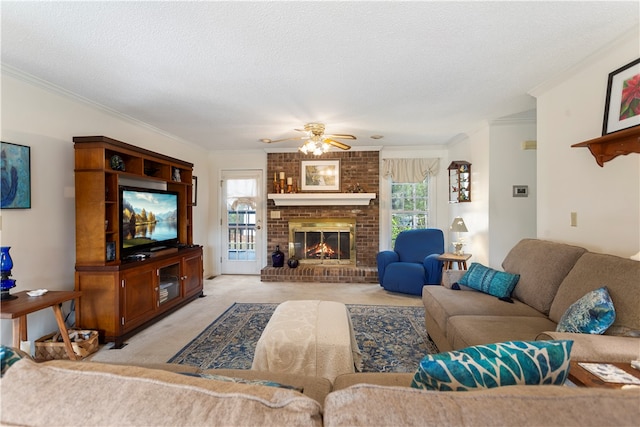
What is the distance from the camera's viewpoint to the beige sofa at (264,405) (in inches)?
21.0

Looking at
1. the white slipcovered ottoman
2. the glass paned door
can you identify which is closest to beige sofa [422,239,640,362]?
the white slipcovered ottoman

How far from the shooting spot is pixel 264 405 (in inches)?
22.2

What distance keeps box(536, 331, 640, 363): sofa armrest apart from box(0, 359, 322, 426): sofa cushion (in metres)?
1.27

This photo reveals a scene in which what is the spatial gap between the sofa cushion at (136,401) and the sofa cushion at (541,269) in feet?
6.79

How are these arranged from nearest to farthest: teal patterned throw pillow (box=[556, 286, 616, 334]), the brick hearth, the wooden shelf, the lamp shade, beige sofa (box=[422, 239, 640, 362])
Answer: beige sofa (box=[422, 239, 640, 362])
teal patterned throw pillow (box=[556, 286, 616, 334])
the wooden shelf
the lamp shade
the brick hearth

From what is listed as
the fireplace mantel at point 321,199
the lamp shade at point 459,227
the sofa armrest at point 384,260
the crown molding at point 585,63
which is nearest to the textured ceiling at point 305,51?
the crown molding at point 585,63

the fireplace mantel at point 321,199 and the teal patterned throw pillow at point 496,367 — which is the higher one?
the fireplace mantel at point 321,199

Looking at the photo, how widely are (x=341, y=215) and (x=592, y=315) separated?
13.2 feet

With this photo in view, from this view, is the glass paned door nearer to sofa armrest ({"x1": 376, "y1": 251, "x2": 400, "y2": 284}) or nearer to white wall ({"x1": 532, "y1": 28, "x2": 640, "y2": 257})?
sofa armrest ({"x1": 376, "y1": 251, "x2": 400, "y2": 284})

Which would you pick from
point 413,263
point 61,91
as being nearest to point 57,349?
point 61,91

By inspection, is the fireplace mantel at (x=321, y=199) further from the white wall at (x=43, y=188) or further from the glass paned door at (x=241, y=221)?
the white wall at (x=43, y=188)

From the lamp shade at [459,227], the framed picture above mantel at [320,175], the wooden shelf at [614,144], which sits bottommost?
the lamp shade at [459,227]

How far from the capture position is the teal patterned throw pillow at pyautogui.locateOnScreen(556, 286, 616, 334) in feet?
4.64

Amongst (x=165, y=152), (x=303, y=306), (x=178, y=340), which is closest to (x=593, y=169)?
(x=303, y=306)
